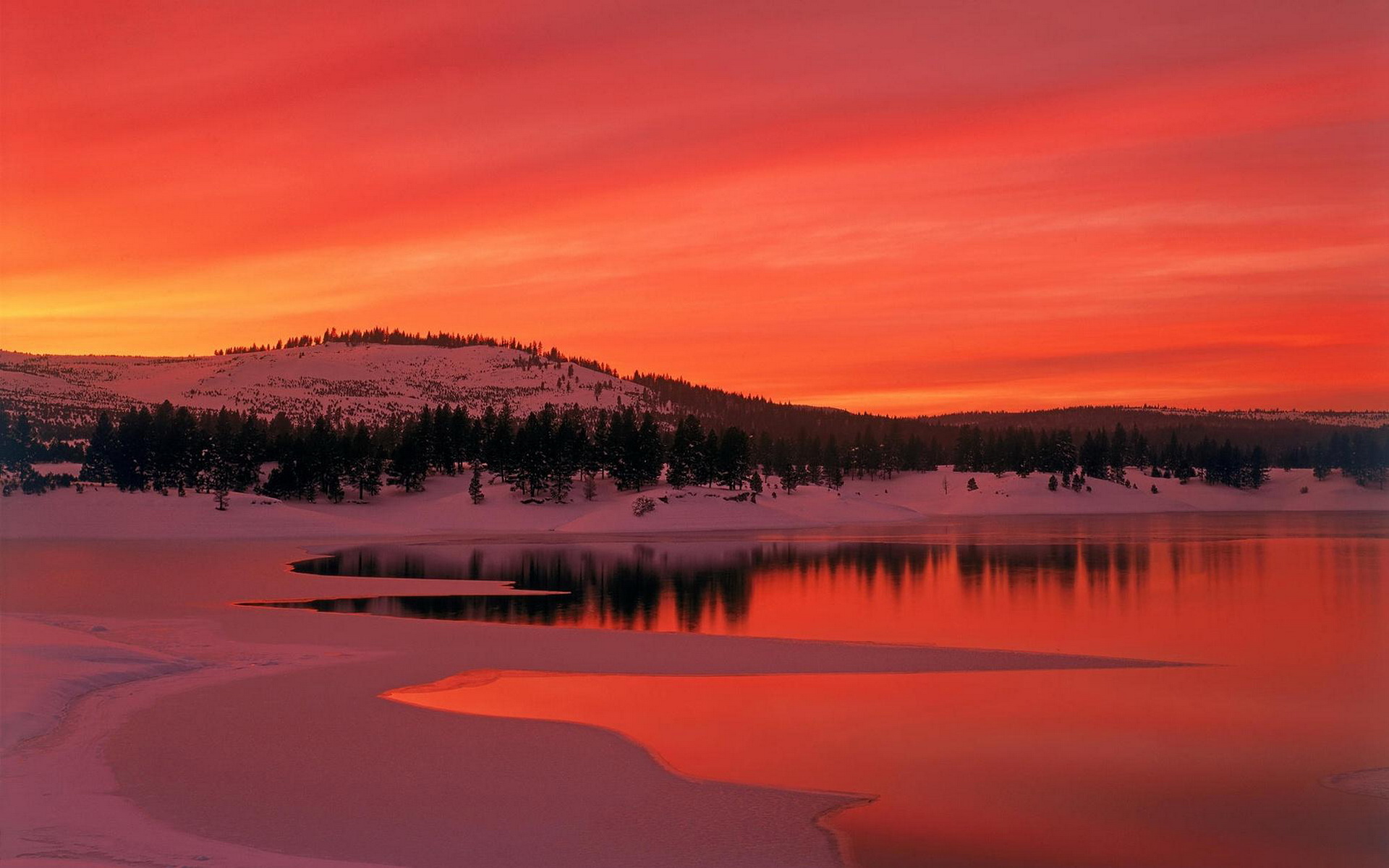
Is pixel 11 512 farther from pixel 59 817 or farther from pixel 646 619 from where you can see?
pixel 59 817

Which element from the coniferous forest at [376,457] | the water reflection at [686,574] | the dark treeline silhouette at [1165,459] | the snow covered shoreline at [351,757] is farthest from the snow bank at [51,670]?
the dark treeline silhouette at [1165,459]

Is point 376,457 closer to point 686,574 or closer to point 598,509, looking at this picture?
point 598,509

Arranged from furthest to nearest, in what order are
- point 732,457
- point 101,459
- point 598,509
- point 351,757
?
1. point 732,457
2. point 101,459
3. point 598,509
4. point 351,757

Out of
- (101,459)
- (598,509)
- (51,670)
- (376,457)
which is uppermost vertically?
(376,457)

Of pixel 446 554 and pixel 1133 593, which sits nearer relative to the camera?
pixel 1133 593

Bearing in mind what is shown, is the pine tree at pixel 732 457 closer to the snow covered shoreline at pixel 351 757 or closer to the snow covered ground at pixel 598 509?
the snow covered ground at pixel 598 509

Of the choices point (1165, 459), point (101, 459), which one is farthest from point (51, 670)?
point (1165, 459)

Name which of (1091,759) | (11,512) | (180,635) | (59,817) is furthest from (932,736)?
(11,512)

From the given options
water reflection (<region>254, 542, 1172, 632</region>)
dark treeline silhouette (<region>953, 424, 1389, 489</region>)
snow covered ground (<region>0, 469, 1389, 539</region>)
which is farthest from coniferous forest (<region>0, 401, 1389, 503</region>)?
water reflection (<region>254, 542, 1172, 632</region>)

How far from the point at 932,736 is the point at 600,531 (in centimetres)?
7839

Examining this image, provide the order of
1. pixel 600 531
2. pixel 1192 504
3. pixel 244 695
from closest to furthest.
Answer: pixel 244 695 < pixel 600 531 < pixel 1192 504

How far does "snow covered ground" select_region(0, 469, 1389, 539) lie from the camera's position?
90.9 meters

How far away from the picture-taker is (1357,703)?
932 inches

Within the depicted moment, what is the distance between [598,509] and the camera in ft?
362
